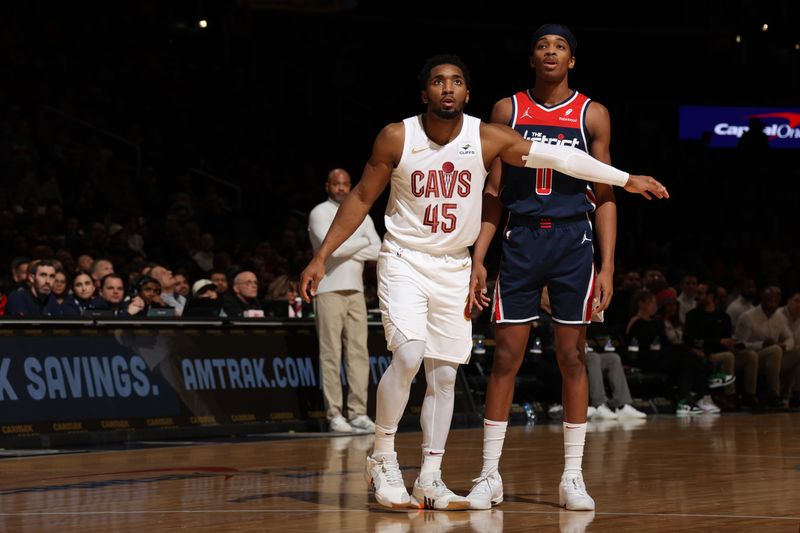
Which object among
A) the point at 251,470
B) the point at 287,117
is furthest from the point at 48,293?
the point at 287,117

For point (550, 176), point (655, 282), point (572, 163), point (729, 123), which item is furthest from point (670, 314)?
point (729, 123)

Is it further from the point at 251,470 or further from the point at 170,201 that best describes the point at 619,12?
the point at 251,470

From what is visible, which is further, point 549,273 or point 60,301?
point 60,301

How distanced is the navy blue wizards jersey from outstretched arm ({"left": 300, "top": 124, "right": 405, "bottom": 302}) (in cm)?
58

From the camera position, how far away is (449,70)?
608cm

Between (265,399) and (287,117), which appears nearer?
(265,399)

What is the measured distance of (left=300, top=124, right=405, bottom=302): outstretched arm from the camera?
6.07m

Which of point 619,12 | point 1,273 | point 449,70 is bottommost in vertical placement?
point 1,273

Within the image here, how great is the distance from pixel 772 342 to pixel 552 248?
10748mm

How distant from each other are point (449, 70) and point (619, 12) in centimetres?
1838

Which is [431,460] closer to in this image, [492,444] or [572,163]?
[492,444]

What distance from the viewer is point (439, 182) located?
605 cm

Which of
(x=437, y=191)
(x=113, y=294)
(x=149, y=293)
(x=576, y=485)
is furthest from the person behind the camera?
(x=149, y=293)

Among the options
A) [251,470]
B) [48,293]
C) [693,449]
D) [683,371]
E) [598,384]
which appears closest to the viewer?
[251,470]
